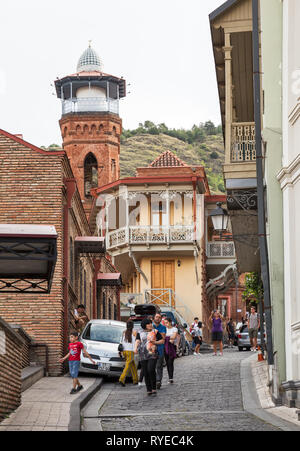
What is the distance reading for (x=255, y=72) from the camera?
740 inches

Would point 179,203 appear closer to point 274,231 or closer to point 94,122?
point 94,122

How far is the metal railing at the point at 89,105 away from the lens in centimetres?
7319

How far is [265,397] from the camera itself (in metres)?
18.1

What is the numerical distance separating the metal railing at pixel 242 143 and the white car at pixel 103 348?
235 inches

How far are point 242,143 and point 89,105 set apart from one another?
52.8 m

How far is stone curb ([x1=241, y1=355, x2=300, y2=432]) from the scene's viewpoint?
13664 mm

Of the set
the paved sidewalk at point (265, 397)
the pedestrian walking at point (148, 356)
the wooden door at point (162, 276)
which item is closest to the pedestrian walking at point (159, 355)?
the pedestrian walking at point (148, 356)

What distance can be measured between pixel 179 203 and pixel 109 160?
68.4ft

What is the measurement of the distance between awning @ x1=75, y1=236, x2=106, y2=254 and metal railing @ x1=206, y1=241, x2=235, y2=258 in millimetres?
22199

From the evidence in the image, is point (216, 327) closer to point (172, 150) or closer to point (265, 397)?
point (265, 397)

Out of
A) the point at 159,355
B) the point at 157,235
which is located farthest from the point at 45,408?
the point at 157,235

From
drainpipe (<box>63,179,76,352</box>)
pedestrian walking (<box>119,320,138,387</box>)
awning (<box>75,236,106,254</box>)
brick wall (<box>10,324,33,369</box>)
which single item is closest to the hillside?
awning (<box>75,236,106,254</box>)

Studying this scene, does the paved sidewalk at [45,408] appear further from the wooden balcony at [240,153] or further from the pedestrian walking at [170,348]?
the wooden balcony at [240,153]
